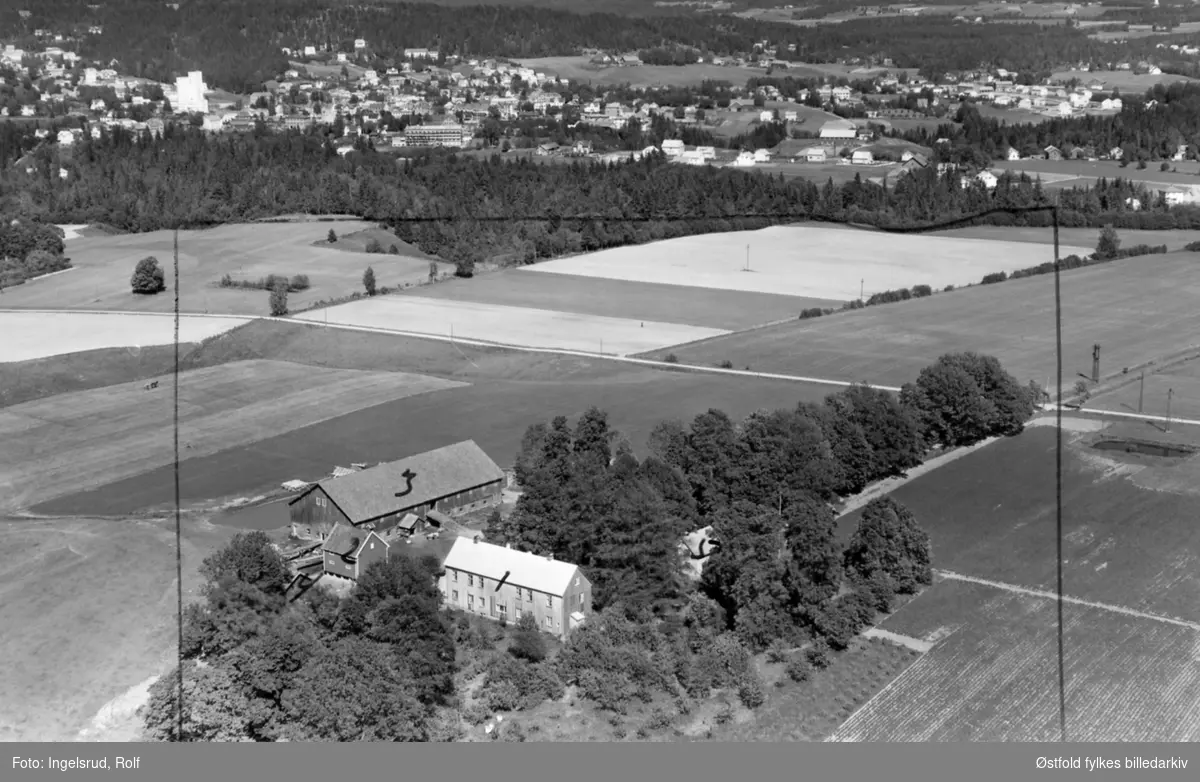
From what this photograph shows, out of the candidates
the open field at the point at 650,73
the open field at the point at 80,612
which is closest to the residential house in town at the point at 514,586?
the open field at the point at 80,612

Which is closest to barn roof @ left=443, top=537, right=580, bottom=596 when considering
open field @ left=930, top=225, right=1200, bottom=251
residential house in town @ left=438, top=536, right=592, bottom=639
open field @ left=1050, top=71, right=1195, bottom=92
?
residential house in town @ left=438, top=536, right=592, bottom=639

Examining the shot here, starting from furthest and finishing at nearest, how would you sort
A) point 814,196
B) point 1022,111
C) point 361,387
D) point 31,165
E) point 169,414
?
point 1022,111 < point 31,165 < point 814,196 < point 361,387 < point 169,414

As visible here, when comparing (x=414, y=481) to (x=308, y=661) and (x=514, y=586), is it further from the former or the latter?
(x=308, y=661)

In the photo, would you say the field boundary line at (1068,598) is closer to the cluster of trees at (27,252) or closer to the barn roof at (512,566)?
the barn roof at (512,566)

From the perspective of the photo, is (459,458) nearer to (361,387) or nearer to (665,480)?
(665,480)

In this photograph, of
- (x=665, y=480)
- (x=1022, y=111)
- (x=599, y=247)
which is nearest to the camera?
(x=665, y=480)

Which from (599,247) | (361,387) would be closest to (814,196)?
(599,247)
